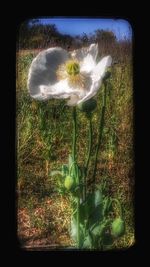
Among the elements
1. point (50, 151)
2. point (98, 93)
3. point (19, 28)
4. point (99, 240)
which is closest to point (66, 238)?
point (99, 240)

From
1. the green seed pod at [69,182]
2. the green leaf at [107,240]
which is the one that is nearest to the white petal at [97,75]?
the green seed pod at [69,182]

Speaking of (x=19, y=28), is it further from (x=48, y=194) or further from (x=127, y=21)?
(x=48, y=194)

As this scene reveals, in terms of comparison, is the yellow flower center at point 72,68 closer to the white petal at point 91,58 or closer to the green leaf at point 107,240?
the white petal at point 91,58

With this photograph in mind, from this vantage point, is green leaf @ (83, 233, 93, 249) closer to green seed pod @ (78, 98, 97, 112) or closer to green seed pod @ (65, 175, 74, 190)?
green seed pod @ (65, 175, 74, 190)

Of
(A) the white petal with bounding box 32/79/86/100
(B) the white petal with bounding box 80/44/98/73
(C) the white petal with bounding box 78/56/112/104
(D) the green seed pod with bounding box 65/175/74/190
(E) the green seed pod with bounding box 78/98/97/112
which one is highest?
(B) the white petal with bounding box 80/44/98/73

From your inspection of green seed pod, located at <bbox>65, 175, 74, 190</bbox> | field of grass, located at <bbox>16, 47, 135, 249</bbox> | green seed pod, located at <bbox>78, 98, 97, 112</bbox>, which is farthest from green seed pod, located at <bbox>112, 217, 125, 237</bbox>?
green seed pod, located at <bbox>78, 98, 97, 112</bbox>

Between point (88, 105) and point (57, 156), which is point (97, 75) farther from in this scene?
point (57, 156)

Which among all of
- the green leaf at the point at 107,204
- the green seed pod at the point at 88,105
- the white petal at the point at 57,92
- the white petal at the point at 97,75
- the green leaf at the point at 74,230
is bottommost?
the green leaf at the point at 74,230
